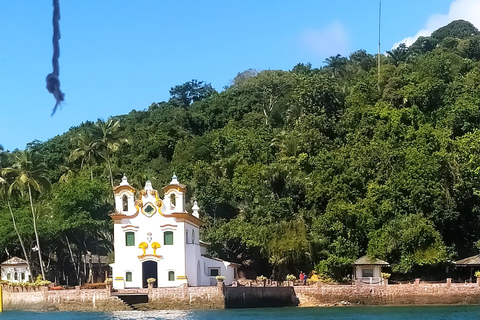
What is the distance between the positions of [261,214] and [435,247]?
11.2 meters

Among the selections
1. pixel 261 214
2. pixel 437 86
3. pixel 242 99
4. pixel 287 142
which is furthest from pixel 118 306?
pixel 242 99

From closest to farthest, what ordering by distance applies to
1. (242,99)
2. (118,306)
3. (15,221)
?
(118,306) → (15,221) → (242,99)

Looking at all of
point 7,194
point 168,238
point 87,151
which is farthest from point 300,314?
point 87,151

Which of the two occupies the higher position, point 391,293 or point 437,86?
point 437,86

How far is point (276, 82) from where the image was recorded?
7394cm

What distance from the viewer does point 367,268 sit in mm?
47000

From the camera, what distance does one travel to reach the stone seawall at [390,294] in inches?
1633

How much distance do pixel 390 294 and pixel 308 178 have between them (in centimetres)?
1238

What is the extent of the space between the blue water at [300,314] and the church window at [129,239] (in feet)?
22.9

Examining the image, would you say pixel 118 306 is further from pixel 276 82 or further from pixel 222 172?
pixel 276 82

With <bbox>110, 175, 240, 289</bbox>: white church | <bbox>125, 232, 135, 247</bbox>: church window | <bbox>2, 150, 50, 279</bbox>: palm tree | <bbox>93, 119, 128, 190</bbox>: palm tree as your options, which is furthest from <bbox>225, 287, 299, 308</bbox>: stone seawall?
<bbox>93, 119, 128, 190</bbox>: palm tree

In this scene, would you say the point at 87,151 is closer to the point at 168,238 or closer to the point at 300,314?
the point at 168,238

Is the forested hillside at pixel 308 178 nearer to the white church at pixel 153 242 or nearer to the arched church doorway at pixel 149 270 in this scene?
the white church at pixel 153 242

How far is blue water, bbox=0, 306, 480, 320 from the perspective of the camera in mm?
33406
